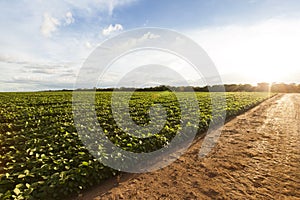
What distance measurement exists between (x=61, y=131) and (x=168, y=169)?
4.89 m

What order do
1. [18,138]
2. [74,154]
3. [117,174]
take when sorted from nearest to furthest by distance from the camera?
1. [117,174]
2. [74,154]
3. [18,138]

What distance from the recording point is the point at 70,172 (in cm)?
470

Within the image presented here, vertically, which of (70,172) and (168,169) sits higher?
(70,172)

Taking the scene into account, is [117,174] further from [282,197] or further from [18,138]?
[18,138]

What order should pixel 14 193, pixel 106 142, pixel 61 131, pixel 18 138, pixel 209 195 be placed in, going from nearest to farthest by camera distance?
pixel 14 193
pixel 209 195
pixel 106 142
pixel 18 138
pixel 61 131

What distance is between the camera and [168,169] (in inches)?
230

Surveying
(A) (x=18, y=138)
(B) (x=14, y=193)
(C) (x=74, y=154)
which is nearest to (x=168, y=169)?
(C) (x=74, y=154)

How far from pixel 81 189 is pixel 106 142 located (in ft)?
7.91

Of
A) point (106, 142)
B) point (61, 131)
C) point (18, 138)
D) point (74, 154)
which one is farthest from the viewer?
point (61, 131)

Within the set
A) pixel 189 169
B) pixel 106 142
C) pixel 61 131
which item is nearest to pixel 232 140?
pixel 189 169

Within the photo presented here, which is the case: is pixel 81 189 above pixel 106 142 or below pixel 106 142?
below

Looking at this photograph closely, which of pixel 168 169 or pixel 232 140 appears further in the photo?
pixel 232 140

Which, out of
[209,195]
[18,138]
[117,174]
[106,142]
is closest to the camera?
[209,195]

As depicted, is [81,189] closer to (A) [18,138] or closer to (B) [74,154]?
(B) [74,154]
